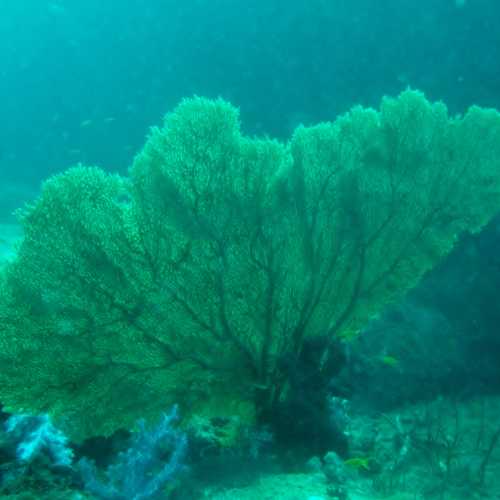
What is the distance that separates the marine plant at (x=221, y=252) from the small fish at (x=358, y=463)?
95 cm

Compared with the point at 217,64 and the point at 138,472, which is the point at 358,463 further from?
the point at 217,64

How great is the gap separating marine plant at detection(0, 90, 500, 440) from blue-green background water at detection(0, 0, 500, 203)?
375 inches

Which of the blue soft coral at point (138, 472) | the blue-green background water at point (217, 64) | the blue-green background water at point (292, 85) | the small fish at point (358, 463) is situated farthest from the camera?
the blue-green background water at point (217, 64)

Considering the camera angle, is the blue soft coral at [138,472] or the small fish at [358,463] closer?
the blue soft coral at [138,472]

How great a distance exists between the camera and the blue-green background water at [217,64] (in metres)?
15.3

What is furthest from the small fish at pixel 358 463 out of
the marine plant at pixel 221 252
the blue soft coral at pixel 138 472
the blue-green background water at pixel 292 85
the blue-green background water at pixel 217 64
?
the blue-green background water at pixel 217 64

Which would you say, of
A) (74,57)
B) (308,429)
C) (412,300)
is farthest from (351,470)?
(74,57)

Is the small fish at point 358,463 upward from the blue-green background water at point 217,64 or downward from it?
downward

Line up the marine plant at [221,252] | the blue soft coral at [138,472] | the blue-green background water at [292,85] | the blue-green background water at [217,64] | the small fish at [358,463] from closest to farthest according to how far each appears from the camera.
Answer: the blue soft coral at [138,472] < the marine plant at [221,252] < the small fish at [358,463] < the blue-green background water at [292,85] < the blue-green background water at [217,64]

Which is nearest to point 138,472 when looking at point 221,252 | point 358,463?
point 221,252

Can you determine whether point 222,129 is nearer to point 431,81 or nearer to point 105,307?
point 105,307

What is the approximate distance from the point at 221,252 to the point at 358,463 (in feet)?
8.14

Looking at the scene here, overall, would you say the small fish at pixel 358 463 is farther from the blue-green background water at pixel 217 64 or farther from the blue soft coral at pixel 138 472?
the blue-green background water at pixel 217 64

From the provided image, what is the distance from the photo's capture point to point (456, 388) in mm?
8672
